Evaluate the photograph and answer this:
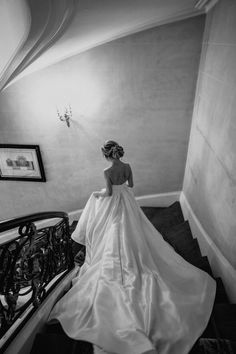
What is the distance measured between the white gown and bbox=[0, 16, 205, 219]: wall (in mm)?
1561

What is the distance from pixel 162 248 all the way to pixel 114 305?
3.02 ft

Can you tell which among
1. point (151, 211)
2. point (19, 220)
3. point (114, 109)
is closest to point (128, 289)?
point (19, 220)

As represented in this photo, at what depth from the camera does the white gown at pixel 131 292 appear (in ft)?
6.03

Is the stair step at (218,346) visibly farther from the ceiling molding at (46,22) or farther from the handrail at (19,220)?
the ceiling molding at (46,22)

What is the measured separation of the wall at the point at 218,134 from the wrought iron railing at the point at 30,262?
1728 mm

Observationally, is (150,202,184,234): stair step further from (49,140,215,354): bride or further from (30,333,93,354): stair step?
(30,333,93,354): stair step

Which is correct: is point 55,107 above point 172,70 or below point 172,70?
below

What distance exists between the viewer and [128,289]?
2.25 m

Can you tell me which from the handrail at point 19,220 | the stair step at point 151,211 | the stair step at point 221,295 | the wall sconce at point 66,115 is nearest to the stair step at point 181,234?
the stair step at point 221,295

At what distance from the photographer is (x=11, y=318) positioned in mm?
1675

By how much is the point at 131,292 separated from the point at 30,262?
3.20ft

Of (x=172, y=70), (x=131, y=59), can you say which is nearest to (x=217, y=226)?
(x=172, y=70)

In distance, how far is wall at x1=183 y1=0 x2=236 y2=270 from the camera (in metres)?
2.34

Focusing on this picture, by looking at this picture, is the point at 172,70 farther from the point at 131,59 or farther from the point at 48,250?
the point at 48,250
